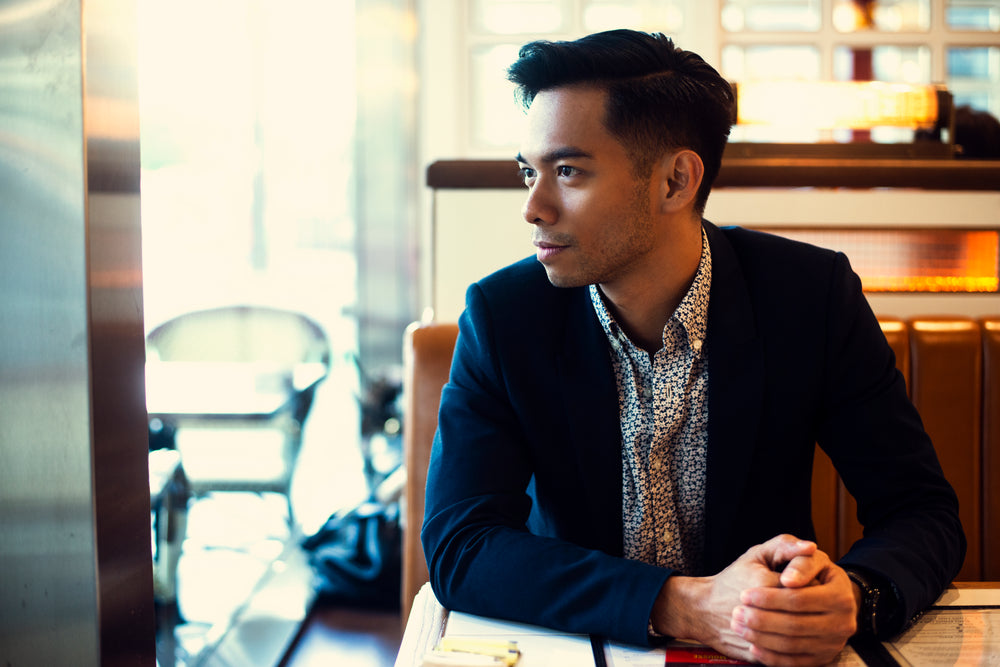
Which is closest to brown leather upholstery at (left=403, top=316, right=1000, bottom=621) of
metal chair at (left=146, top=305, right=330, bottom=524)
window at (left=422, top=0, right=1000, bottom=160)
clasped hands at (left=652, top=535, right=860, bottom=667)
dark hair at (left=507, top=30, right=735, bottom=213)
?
dark hair at (left=507, top=30, right=735, bottom=213)

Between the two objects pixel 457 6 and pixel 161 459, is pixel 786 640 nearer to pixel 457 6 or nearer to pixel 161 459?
pixel 161 459

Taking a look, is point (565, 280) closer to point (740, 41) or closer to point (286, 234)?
point (286, 234)

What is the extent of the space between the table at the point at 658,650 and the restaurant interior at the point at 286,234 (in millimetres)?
342

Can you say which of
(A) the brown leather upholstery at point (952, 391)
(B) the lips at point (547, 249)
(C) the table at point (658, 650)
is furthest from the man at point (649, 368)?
(A) the brown leather upholstery at point (952, 391)

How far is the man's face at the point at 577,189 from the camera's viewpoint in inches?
49.1

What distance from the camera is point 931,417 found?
1.62 metres

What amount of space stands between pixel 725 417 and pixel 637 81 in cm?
49

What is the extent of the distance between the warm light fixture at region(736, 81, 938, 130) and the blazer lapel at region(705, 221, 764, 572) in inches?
34.7

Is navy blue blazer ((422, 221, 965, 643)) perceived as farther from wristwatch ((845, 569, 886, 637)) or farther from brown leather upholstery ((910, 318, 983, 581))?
brown leather upholstery ((910, 318, 983, 581))

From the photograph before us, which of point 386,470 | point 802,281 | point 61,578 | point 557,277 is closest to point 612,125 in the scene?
point 557,277

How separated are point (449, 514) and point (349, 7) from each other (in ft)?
12.8

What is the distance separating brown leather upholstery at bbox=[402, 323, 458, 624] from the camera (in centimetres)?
161

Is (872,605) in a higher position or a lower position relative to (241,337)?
lower

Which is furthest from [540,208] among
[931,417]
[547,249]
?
[931,417]
